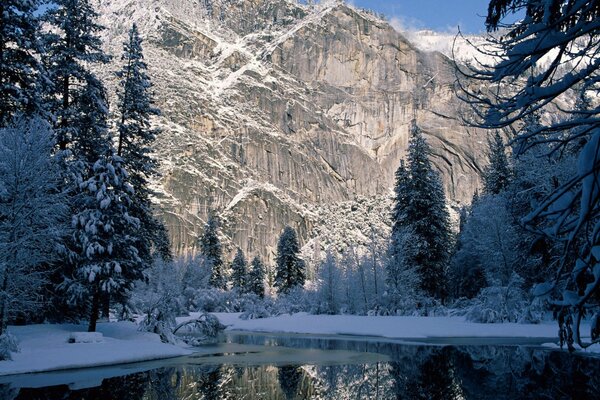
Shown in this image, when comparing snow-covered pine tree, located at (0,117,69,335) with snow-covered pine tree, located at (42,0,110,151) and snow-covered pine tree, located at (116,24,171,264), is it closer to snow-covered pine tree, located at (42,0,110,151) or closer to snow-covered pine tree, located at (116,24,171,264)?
snow-covered pine tree, located at (42,0,110,151)

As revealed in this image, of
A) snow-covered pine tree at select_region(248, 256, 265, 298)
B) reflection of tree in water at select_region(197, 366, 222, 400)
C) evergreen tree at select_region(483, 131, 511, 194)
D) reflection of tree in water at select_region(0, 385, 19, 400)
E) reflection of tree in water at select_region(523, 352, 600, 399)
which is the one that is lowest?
reflection of tree in water at select_region(197, 366, 222, 400)

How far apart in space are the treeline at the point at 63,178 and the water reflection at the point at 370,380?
5.75 metres

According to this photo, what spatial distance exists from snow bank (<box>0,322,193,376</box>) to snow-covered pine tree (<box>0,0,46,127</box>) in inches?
306

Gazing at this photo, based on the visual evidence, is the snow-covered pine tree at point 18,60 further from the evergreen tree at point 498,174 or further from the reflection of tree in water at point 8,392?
the evergreen tree at point 498,174

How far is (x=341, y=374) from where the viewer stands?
12.6 metres

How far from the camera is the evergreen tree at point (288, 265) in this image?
210 feet

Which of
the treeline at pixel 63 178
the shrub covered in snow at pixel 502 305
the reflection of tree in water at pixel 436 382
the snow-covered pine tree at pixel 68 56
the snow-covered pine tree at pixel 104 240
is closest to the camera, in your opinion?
the reflection of tree in water at pixel 436 382

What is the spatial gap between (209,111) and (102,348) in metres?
183

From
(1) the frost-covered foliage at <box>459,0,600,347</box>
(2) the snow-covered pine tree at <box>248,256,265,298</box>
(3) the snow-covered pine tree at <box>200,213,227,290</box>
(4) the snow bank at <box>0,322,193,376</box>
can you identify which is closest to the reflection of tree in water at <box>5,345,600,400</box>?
(4) the snow bank at <box>0,322,193,376</box>

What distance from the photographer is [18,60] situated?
16.4 meters

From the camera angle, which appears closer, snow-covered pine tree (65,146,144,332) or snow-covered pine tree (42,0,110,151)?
→ snow-covered pine tree (65,146,144,332)

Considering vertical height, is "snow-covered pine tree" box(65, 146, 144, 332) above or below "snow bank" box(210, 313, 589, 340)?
above

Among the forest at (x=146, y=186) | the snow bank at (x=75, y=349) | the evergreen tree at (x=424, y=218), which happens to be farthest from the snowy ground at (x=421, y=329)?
the snow bank at (x=75, y=349)

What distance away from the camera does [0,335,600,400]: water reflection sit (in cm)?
975
